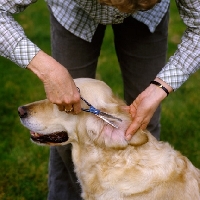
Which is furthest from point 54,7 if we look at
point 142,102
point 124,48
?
point 142,102

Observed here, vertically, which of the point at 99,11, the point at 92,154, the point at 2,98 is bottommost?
the point at 2,98

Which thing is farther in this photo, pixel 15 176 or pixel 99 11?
pixel 15 176

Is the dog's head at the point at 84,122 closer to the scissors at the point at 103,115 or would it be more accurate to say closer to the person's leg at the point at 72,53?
the scissors at the point at 103,115

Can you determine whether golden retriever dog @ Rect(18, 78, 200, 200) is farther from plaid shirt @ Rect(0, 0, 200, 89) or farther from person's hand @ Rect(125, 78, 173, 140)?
plaid shirt @ Rect(0, 0, 200, 89)

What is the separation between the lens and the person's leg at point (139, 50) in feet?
9.91

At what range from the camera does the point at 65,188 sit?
3504mm

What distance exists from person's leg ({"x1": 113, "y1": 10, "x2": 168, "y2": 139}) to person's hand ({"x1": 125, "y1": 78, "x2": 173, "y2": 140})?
52 cm

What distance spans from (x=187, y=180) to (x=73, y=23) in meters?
1.14

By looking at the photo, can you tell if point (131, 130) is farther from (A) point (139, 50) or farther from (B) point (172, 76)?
(A) point (139, 50)

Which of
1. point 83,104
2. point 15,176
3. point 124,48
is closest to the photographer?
point 83,104

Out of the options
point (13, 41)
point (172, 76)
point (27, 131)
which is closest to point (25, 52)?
point (13, 41)

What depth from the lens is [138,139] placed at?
8.30 feet

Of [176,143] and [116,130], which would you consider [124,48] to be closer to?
[116,130]

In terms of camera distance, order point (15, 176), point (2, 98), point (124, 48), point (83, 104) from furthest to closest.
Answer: point (2, 98)
point (15, 176)
point (124, 48)
point (83, 104)
